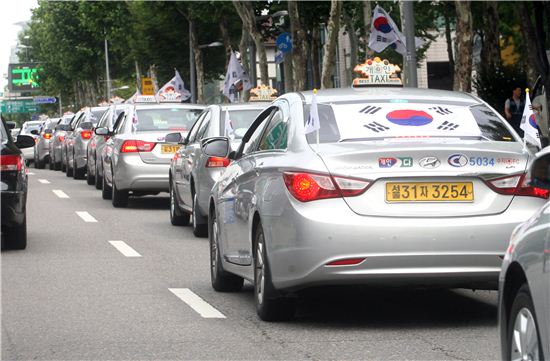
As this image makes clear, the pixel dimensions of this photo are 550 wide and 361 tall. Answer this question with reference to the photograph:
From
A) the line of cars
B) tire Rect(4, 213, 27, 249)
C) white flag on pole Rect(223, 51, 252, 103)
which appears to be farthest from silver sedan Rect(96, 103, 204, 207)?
white flag on pole Rect(223, 51, 252, 103)

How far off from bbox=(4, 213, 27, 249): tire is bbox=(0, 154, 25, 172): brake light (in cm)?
56

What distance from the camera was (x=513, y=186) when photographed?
8805mm

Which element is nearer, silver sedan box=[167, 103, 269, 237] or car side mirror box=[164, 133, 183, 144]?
silver sedan box=[167, 103, 269, 237]

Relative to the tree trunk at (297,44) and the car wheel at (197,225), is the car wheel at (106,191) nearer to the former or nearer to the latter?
the car wheel at (197,225)

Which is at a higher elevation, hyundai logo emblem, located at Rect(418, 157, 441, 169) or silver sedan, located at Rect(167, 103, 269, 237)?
hyundai logo emblem, located at Rect(418, 157, 441, 169)

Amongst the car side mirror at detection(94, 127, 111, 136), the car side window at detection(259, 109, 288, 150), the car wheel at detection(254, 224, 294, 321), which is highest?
the car side window at detection(259, 109, 288, 150)

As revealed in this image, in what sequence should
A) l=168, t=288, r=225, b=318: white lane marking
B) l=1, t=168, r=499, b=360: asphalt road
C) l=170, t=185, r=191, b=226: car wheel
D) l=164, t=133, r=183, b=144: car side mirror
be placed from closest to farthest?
l=1, t=168, r=499, b=360: asphalt road
l=168, t=288, r=225, b=318: white lane marking
l=164, t=133, r=183, b=144: car side mirror
l=170, t=185, r=191, b=226: car wheel

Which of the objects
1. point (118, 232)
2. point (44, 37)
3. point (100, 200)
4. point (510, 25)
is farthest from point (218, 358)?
point (44, 37)

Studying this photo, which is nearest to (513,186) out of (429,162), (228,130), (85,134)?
(429,162)

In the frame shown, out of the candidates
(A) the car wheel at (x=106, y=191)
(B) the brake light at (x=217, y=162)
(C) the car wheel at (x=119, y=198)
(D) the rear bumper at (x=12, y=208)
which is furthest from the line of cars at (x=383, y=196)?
(A) the car wheel at (x=106, y=191)

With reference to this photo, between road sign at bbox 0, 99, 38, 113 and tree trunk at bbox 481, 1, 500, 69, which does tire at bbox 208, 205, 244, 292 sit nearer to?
tree trunk at bbox 481, 1, 500, 69

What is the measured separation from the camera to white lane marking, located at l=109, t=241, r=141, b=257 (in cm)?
1457

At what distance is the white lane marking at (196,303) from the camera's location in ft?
32.3

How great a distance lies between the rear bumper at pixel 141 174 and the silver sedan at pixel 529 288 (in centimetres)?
1568
